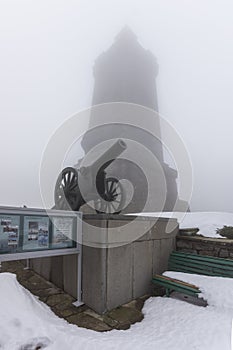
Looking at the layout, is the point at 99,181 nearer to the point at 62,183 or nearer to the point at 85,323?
the point at 62,183

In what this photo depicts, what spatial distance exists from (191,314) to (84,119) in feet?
74.0

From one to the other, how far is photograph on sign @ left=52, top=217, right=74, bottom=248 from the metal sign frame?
54 millimetres

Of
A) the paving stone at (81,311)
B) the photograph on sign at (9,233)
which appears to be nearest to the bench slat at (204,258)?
the paving stone at (81,311)

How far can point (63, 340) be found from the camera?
3238 mm

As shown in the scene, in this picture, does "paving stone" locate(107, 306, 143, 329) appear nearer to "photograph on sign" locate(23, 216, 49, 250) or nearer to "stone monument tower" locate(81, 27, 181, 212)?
"photograph on sign" locate(23, 216, 49, 250)

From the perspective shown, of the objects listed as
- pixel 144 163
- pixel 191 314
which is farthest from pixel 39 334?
pixel 144 163

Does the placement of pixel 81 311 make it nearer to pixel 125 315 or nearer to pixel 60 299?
pixel 60 299

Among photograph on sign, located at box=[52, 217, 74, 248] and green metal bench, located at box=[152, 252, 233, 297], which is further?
green metal bench, located at box=[152, 252, 233, 297]

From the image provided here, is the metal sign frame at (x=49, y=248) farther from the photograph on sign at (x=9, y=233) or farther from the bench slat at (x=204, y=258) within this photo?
the bench slat at (x=204, y=258)

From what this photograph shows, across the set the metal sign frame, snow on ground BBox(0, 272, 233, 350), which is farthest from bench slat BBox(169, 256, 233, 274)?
the metal sign frame

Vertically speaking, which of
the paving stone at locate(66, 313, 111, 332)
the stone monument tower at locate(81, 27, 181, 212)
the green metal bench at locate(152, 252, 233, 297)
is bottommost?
the paving stone at locate(66, 313, 111, 332)

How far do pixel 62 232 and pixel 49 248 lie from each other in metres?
0.38

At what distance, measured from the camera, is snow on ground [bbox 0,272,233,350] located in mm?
3193

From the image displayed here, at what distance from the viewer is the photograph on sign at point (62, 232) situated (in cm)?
444
